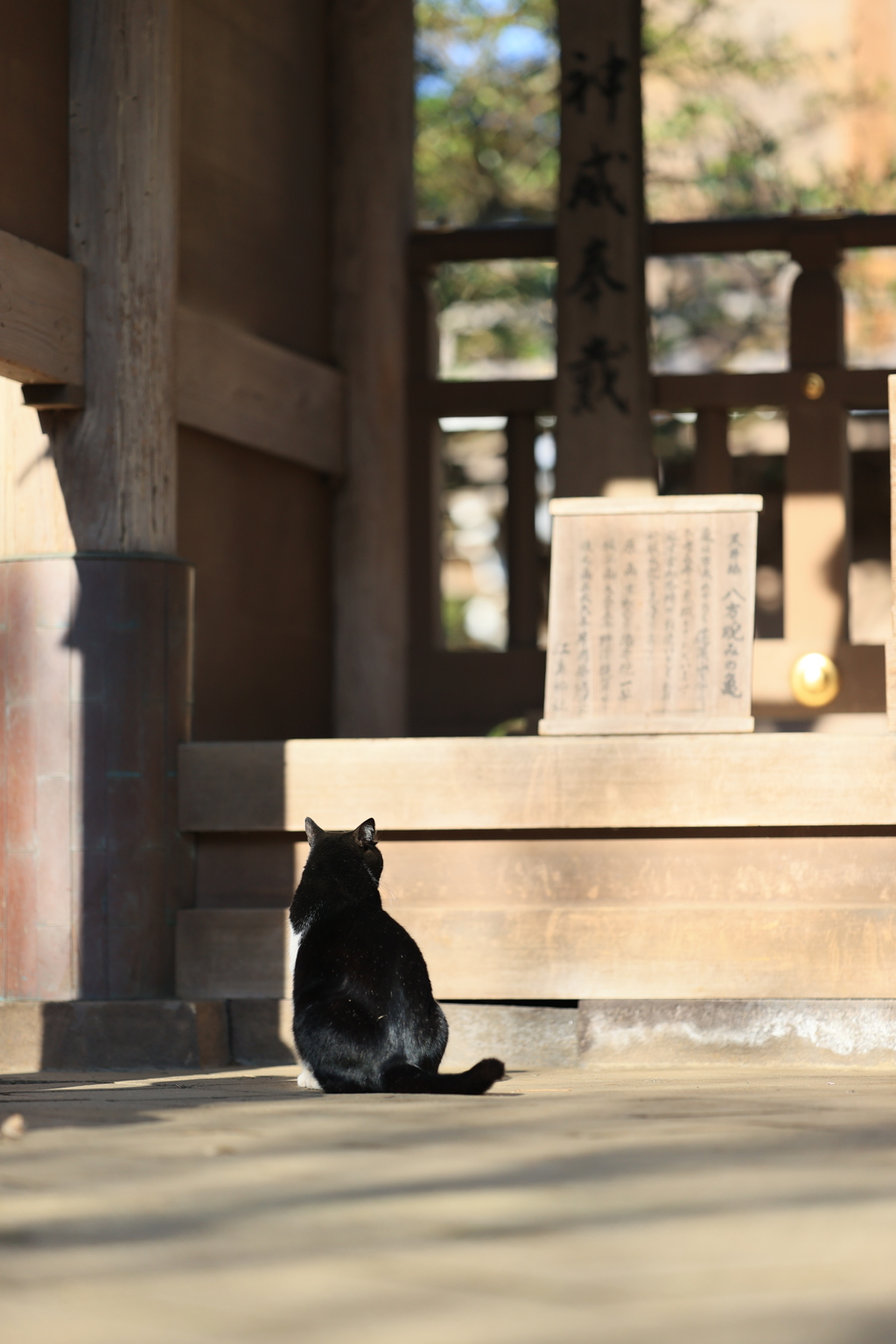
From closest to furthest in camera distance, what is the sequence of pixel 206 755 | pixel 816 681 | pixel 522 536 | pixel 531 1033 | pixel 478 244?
1. pixel 531 1033
2. pixel 206 755
3. pixel 816 681
4. pixel 478 244
5. pixel 522 536

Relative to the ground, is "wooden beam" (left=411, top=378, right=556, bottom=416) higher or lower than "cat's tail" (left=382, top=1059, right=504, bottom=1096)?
higher

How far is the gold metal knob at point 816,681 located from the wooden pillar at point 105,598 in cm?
313

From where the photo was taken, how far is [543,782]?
18.1 feet

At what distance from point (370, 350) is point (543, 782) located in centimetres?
302

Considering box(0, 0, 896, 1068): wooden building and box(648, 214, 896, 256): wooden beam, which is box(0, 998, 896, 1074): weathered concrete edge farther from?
box(648, 214, 896, 256): wooden beam

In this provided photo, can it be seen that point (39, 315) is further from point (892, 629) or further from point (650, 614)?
point (892, 629)

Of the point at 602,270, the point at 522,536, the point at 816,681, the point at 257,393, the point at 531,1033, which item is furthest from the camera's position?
the point at 522,536

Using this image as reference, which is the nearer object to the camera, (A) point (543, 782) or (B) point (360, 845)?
(B) point (360, 845)

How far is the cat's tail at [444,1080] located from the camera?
386cm

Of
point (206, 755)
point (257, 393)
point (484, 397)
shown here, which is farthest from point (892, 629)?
point (484, 397)

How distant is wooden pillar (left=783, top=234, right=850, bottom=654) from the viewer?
7.83 m

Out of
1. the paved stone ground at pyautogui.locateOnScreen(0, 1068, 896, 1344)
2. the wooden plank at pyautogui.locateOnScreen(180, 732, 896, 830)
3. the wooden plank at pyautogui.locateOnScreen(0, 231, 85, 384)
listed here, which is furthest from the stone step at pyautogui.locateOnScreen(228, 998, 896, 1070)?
the wooden plank at pyautogui.locateOnScreen(0, 231, 85, 384)

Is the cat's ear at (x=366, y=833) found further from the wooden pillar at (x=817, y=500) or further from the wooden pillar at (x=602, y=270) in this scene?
the wooden pillar at (x=817, y=500)

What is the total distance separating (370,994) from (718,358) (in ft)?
48.8
